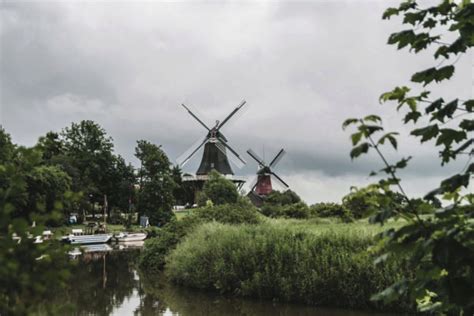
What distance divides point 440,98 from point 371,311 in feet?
34.0

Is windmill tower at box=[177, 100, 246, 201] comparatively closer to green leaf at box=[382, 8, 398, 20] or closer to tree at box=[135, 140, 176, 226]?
tree at box=[135, 140, 176, 226]

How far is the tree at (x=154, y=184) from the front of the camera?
56.4 metres

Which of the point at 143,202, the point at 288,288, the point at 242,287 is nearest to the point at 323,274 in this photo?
the point at 288,288

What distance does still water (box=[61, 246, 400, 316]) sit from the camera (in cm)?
1266

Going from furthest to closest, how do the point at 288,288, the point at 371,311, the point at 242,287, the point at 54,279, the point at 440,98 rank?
the point at 242,287, the point at 288,288, the point at 371,311, the point at 440,98, the point at 54,279

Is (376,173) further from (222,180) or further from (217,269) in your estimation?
(222,180)

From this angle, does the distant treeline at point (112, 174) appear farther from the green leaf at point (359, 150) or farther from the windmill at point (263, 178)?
the green leaf at point (359, 150)

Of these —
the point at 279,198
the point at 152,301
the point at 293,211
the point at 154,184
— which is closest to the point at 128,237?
the point at 293,211

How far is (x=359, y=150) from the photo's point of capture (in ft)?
8.05

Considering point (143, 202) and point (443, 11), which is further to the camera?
point (143, 202)

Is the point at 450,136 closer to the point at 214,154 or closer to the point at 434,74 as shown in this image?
the point at 434,74

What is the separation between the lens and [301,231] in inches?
572

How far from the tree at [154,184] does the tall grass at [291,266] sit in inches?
1525

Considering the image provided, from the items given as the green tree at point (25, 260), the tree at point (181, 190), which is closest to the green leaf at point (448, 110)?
the green tree at point (25, 260)
